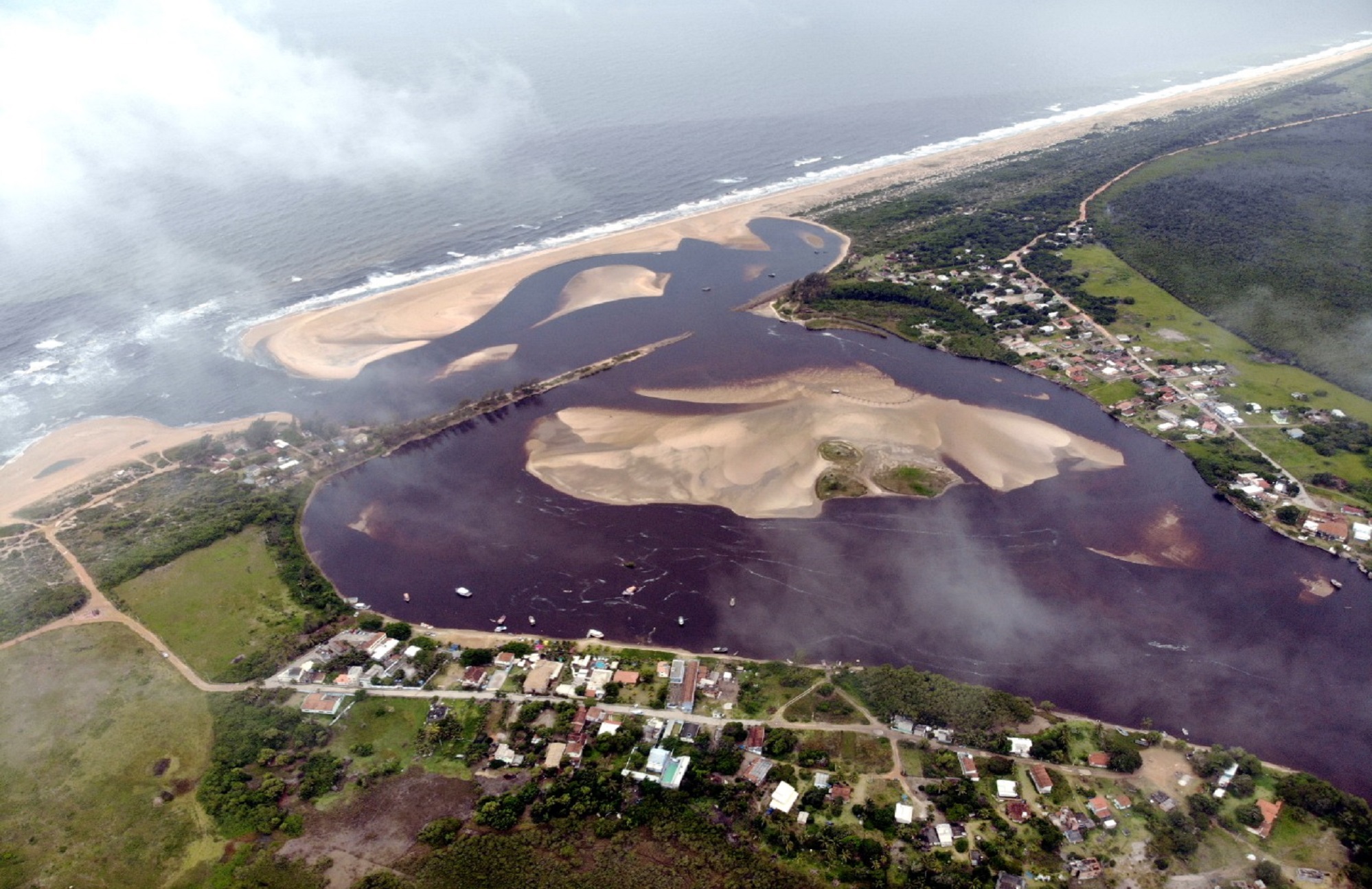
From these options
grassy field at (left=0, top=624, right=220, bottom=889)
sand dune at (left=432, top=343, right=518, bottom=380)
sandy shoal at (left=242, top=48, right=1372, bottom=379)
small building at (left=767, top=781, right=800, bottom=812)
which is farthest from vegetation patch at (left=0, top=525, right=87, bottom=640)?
small building at (left=767, top=781, right=800, bottom=812)

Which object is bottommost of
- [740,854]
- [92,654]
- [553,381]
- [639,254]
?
[740,854]

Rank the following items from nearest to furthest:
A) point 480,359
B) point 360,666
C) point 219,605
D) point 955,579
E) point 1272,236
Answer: point 360,666 → point 219,605 → point 955,579 → point 480,359 → point 1272,236

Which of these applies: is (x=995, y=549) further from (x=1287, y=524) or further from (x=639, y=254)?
(x=639, y=254)

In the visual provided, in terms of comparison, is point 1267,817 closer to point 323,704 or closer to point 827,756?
point 827,756

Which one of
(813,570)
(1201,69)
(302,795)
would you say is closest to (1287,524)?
(813,570)

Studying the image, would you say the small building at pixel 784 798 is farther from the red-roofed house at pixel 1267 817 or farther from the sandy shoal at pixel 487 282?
the sandy shoal at pixel 487 282

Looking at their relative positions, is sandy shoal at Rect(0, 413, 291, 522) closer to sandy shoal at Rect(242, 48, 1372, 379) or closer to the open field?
sandy shoal at Rect(242, 48, 1372, 379)

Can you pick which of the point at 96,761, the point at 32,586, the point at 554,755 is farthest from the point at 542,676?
the point at 32,586
